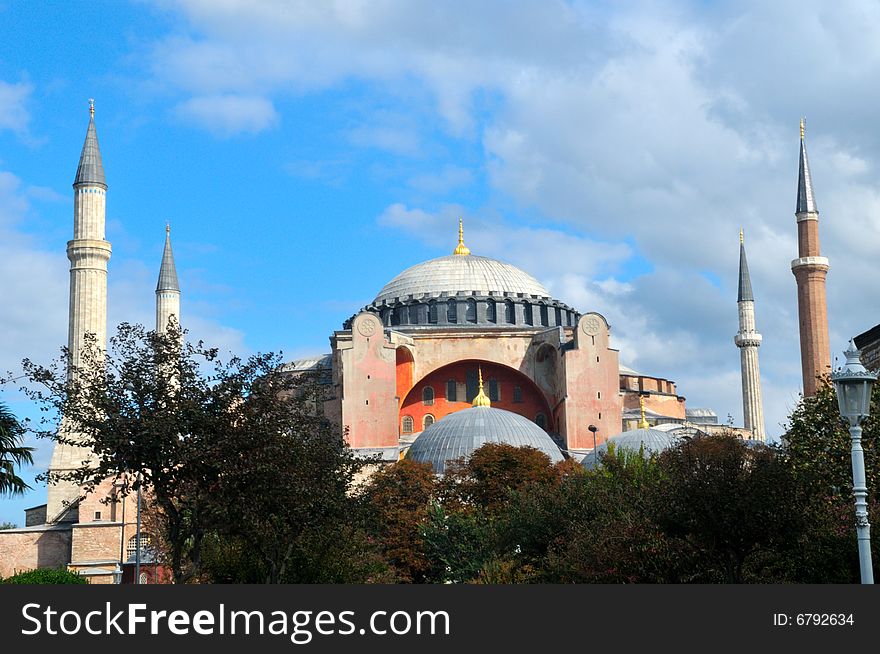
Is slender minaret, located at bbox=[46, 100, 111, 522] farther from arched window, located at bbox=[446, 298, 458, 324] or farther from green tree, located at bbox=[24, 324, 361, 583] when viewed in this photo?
green tree, located at bbox=[24, 324, 361, 583]

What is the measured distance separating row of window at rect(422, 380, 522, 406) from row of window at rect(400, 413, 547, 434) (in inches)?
28.2

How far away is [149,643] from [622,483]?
1987cm

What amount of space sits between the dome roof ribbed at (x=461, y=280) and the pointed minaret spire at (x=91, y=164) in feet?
63.0

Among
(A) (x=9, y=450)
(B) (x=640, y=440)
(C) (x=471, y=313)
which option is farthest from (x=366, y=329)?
(A) (x=9, y=450)

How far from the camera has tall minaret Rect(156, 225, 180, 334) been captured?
54.2 m

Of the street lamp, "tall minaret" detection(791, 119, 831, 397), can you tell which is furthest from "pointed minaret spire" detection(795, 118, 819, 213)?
the street lamp

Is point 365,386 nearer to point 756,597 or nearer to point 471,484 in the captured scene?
point 471,484

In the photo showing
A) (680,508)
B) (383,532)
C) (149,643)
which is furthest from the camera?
(383,532)

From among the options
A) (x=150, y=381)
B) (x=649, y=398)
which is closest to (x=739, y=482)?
(x=150, y=381)

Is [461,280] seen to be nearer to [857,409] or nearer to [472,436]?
[472,436]

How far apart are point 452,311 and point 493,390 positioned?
4936mm

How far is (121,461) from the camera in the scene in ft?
55.2

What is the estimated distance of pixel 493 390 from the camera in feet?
182

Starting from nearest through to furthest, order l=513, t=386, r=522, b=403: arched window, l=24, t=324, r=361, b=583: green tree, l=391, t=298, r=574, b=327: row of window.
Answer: l=24, t=324, r=361, b=583: green tree
l=513, t=386, r=522, b=403: arched window
l=391, t=298, r=574, b=327: row of window
